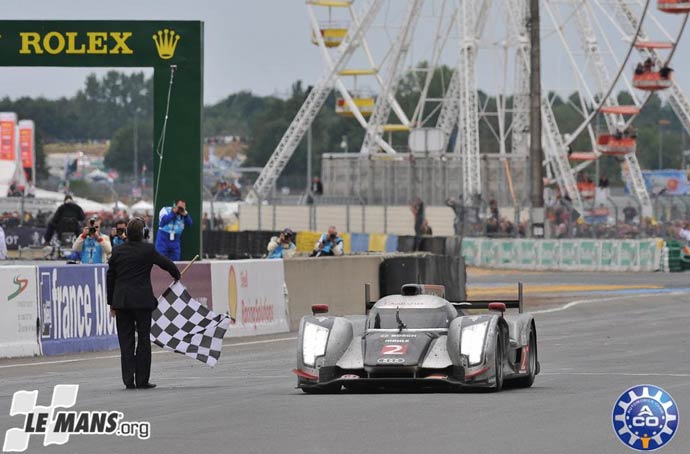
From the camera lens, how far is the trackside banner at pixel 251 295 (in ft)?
73.5

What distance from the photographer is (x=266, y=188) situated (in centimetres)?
8831

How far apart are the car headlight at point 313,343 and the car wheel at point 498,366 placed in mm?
1411

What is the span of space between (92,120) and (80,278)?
109 metres

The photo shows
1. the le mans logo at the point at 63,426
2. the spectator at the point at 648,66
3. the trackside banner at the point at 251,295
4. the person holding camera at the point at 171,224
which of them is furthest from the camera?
the spectator at the point at 648,66

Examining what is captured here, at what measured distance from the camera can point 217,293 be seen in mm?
22234

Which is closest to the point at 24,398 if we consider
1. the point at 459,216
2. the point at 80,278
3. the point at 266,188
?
the point at 80,278

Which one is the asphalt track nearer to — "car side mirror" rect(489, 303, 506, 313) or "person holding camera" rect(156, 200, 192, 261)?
"car side mirror" rect(489, 303, 506, 313)

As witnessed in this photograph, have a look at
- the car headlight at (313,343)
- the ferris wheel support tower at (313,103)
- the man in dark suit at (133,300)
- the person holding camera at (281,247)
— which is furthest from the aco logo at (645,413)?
the ferris wheel support tower at (313,103)

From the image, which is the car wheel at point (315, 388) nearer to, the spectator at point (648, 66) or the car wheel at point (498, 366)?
the car wheel at point (498, 366)

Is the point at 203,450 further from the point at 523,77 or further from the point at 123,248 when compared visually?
the point at 523,77

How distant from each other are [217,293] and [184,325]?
252 inches

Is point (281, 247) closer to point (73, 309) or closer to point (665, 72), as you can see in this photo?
point (73, 309)

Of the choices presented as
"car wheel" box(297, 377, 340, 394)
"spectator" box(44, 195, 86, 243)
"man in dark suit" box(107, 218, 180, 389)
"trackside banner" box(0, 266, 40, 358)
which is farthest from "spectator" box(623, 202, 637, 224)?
"car wheel" box(297, 377, 340, 394)

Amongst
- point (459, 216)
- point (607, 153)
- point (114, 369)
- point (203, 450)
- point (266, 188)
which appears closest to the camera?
point (203, 450)
